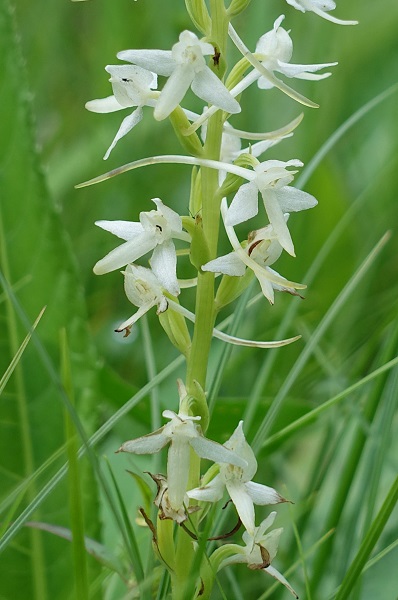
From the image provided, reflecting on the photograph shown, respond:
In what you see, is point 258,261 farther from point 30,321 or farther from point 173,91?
point 30,321

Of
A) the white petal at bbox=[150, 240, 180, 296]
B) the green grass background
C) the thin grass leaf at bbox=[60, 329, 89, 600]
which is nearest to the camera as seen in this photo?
the thin grass leaf at bbox=[60, 329, 89, 600]

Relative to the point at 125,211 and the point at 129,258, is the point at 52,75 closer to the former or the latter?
the point at 125,211

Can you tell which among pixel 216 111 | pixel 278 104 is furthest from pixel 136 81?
pixel 278 104

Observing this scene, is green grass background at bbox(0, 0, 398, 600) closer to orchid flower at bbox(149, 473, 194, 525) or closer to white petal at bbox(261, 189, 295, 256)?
orchid flower at bbox(149, 473, 194, 525)

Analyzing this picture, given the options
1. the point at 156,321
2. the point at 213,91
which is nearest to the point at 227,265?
the point at 213,91

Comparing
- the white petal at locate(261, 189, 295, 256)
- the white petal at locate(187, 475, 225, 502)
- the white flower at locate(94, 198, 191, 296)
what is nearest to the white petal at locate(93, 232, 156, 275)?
the white flower at locate(94, 198, 191, 296)

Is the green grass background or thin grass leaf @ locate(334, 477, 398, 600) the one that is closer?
thin grass leaf @ locate(334, 477, 398, 600)
